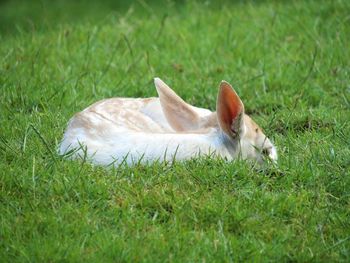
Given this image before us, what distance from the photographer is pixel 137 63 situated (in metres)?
7.52

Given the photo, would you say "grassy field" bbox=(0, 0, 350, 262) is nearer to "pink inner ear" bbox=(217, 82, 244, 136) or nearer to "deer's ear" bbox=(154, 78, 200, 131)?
"pink inner ear" bbox=(217, 82, 244, 136)

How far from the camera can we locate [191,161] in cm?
512

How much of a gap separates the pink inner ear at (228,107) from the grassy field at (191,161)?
0.77 feet

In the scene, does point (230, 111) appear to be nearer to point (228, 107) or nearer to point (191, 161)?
point (228, 107)

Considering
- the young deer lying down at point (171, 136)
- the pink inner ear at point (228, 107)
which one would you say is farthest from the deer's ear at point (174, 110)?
the pink inner ear at point (228, 107)

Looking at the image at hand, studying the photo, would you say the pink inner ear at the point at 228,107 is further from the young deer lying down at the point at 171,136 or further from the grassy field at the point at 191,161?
the grassy field at the point at 191,161

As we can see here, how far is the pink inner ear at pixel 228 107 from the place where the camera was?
199 inches

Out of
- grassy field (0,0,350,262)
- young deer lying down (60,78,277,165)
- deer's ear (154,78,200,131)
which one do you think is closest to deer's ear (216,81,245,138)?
young deer lying down (60,78,277,165)

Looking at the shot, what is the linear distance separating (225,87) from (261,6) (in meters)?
4.12

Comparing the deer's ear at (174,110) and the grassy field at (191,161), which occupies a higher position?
the deer's ear at (174,110)

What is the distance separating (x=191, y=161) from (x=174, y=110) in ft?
1.37

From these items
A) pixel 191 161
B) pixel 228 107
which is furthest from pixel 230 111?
pixel 191 161

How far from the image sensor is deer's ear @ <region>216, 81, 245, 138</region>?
5.06 metres

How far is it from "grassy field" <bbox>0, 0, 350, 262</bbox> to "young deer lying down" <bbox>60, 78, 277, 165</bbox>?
0.09 metres
